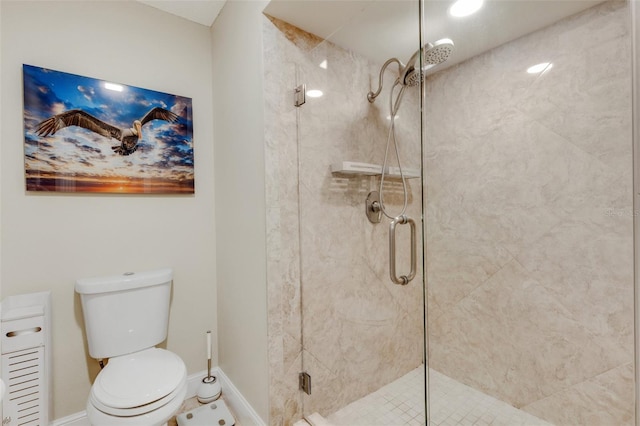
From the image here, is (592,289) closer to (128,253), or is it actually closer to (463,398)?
(463,398)

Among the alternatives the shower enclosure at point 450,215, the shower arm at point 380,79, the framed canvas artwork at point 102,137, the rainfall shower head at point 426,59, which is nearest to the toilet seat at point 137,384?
the shower enclosure at point 450,215

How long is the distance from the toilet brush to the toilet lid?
0.40 metres

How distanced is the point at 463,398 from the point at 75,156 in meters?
2.44

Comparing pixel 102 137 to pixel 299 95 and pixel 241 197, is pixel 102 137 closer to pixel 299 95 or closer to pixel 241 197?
pixel 241 197

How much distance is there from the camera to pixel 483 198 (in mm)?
1521

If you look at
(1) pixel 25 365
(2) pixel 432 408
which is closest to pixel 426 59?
(2) pixel 432 408

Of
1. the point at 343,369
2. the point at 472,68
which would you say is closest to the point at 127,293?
the point at 343,369

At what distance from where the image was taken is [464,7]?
4.34 ft

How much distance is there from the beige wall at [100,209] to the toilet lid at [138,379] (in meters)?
0.35

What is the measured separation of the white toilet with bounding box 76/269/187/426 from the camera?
47.9 inches

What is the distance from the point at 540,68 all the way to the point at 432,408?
1.69 meters

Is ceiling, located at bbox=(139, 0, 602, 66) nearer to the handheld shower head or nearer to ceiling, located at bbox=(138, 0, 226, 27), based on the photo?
the handheld shower head

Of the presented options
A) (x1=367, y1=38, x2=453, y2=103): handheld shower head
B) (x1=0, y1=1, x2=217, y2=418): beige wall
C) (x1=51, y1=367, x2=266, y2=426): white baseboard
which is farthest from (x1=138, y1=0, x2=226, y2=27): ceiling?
(x1=51, y1=367, x2=266, y2=426): white baseboard

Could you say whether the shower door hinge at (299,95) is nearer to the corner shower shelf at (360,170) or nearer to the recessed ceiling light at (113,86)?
the corner shower shelf at (360,170)
